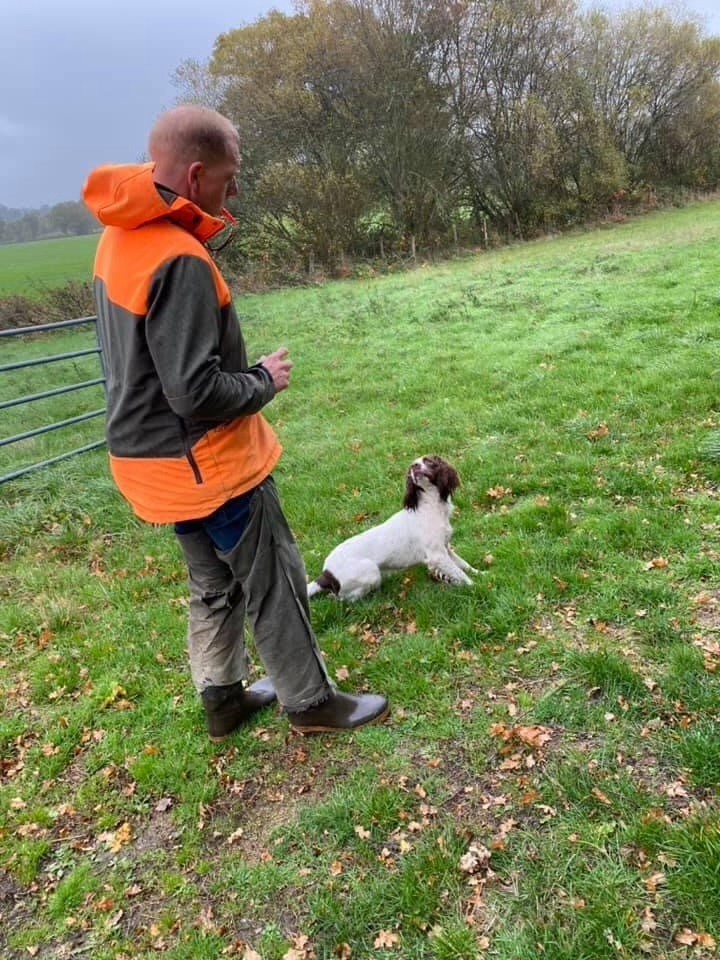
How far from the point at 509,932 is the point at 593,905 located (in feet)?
1.02

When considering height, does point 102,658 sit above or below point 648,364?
below

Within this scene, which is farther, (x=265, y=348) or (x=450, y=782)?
(x=265, y=348)

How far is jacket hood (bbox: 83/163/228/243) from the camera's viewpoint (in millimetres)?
2396

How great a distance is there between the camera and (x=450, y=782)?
305cm

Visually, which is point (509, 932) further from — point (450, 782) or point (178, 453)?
point (178, 453)

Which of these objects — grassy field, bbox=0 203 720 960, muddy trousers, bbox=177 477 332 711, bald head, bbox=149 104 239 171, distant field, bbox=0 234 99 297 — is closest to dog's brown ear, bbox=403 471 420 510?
grassy field, bbox=0 203 720 960

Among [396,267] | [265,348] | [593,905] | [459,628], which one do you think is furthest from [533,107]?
[593,905]

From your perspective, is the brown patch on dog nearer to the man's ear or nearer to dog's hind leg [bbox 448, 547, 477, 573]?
dog's hind leg [bbox 448, 547, 477, 573]

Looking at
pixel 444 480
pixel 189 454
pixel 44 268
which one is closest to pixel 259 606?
pixel 189 454

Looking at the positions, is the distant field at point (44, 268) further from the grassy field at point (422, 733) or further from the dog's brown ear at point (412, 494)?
the dog's brown ear at point (412, 494)

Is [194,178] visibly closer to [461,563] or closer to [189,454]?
[189,454]

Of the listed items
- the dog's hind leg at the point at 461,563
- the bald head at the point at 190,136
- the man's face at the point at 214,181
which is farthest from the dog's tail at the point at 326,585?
the bald head at the point at 190,136

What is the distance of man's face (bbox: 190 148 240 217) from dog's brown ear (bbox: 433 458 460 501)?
7.60 ft

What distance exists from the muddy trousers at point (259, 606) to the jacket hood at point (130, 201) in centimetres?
115
